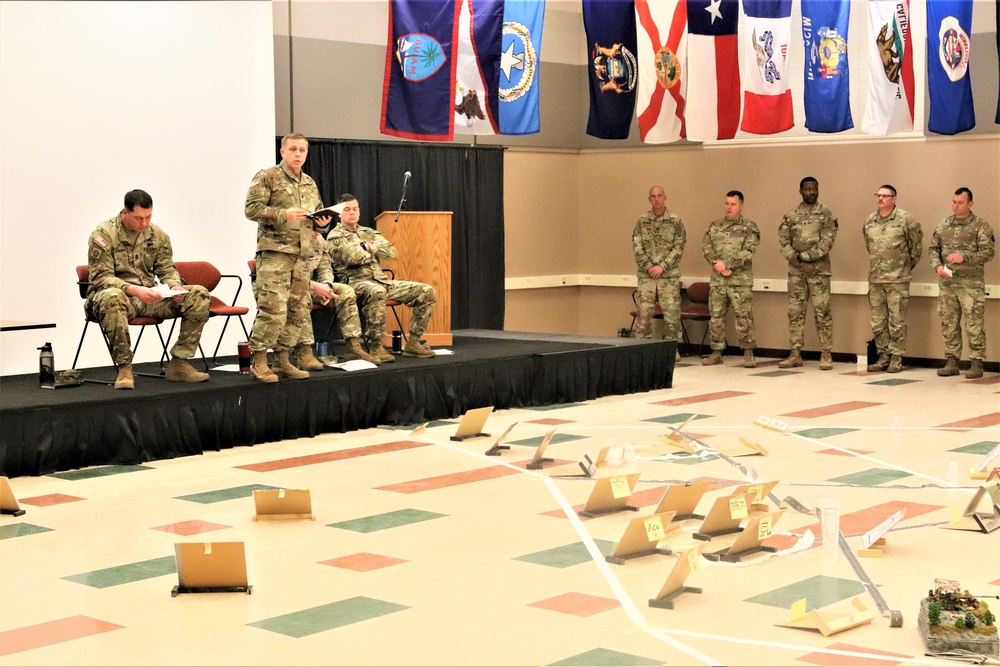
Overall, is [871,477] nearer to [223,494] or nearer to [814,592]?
[814,592]

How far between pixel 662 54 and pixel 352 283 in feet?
12.5

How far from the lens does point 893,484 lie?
245 inches

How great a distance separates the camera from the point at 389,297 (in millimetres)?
9508

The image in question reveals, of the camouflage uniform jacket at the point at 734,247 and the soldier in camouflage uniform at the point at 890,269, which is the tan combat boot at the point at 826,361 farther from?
the camouflage uniform jacket at the point at 734,247

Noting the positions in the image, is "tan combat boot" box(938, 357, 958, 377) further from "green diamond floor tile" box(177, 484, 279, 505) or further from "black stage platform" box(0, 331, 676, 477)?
"green diamond floor tile" box(177, 484, 279, 505)

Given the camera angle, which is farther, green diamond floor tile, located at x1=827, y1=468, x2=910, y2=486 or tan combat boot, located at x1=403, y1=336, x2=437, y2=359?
tan combat boot, located at x1=403, y1=336, x2=437, y2=359

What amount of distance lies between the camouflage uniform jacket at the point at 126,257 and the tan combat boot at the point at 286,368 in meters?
0.79

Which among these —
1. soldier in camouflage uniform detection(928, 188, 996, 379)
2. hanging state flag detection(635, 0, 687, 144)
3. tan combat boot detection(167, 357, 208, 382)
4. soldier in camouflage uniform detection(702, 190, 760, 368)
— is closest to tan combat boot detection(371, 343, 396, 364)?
tan combat boot detection(167, 357, 208, 382)

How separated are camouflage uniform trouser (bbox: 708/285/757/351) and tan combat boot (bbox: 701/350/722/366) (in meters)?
0.06

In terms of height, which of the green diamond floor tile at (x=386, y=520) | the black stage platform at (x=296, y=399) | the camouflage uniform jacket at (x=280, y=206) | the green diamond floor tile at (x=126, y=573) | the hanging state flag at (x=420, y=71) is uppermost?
the hanging state flag at (x=420, y=71)

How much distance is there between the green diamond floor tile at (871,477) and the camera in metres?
6.28

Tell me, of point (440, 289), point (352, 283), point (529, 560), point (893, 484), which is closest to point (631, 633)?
point (529, 560)

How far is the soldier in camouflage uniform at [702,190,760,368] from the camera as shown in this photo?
40.0 ft

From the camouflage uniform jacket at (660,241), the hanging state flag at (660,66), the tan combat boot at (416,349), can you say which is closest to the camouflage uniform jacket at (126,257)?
the tan combat boot at (416,349)
